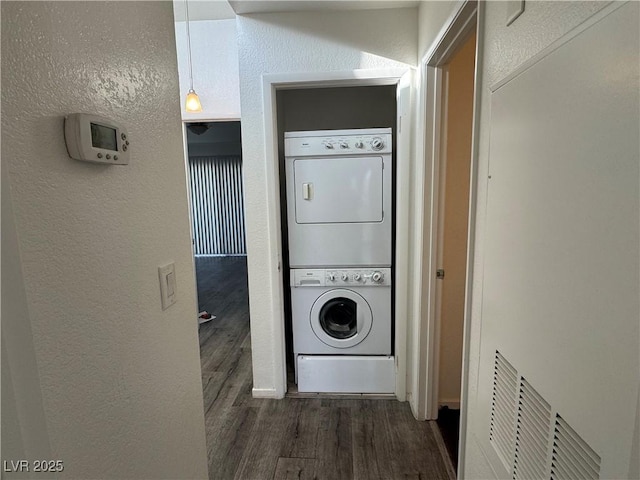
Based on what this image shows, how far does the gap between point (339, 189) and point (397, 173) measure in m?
0.39

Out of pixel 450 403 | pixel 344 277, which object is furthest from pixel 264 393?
pixel 450 403

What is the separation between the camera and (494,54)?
0.96 meters

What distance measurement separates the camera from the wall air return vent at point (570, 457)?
593mm

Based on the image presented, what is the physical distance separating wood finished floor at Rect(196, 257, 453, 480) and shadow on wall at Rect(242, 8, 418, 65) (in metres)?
2.28

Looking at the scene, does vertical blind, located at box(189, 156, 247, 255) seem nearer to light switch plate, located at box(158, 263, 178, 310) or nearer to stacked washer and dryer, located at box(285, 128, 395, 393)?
stacked washer and dryer, located at box(285, 128, 395, 393)

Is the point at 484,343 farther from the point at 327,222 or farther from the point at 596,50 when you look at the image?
the point at 327,222

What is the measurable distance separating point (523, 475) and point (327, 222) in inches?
64.1

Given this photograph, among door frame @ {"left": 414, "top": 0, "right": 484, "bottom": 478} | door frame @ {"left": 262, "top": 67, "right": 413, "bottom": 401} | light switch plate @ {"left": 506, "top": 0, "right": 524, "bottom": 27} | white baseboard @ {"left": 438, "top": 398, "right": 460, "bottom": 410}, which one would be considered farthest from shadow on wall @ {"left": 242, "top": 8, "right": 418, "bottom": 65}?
white baseboard @ {"left": 438, "top": 398, "right": 460, "bottom": 410}

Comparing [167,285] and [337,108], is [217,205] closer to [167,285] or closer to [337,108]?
[337,108]

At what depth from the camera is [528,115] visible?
30.0 inches

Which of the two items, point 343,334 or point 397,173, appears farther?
point 343,334

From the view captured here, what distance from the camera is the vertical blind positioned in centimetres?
701

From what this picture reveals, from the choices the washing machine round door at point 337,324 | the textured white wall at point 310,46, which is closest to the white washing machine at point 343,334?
the washing machine round door at point 337,324

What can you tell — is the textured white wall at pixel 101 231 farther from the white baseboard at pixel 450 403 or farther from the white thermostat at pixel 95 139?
the white baseboard at pixel 450 403
